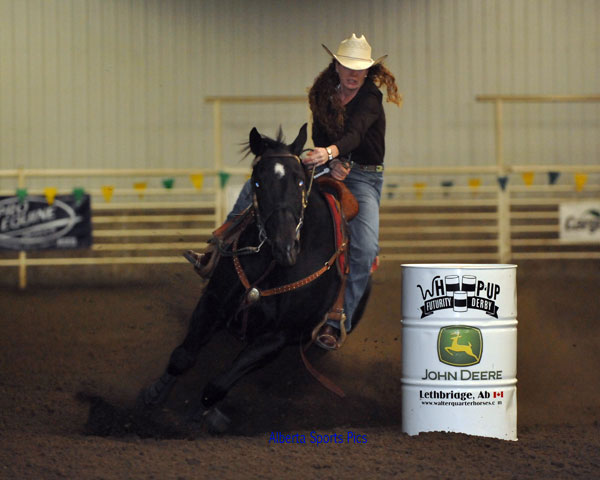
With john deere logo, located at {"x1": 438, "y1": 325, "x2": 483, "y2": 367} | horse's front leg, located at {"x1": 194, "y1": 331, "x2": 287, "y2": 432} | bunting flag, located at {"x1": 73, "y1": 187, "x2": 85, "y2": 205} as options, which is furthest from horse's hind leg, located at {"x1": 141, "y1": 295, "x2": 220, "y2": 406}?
bunting flag, located at {"x1": 73, "y1": 187, "x2": 85, "y2": 205}

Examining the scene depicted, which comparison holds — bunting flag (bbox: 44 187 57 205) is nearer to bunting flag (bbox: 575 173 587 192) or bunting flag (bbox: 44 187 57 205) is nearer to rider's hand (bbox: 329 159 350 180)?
rider's hand (bbox: 329 159 350 180)

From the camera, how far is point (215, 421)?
4312 mm

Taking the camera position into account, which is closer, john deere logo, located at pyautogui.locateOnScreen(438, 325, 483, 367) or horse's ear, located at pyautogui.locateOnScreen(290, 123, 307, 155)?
john deere logo, located at pyautogui.locateOnScreen(438, 325, 483, 367)

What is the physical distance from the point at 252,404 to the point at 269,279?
105 cm

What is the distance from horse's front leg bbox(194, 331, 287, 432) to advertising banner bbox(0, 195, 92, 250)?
20.0 feet

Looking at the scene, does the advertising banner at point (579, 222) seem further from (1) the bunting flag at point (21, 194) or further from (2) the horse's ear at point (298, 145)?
(2) the horse's ear at point (298, 145)

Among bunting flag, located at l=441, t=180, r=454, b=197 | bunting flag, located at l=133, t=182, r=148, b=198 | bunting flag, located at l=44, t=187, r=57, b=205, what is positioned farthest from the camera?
bunting flag, located at l=441, t=180, r=454, b=197

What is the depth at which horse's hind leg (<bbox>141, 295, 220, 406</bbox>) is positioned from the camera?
14.7 feet

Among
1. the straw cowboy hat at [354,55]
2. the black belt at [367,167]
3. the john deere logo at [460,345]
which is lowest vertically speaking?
the john deere logo at [460,345]

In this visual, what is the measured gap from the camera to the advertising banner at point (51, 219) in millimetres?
9977

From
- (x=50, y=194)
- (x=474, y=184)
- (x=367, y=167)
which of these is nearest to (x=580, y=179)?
(x=474, y=184)

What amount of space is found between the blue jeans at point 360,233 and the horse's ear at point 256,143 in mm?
400

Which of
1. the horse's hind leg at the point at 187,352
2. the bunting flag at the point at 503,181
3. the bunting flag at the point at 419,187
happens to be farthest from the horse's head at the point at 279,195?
the bunting flag at the point at 503,181

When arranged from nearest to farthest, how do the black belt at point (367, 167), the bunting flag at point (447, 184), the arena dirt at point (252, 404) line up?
the arena dirt at point (252, 404) < the black belt at point (367, 167) < the bunting flag at point (447, 184)
